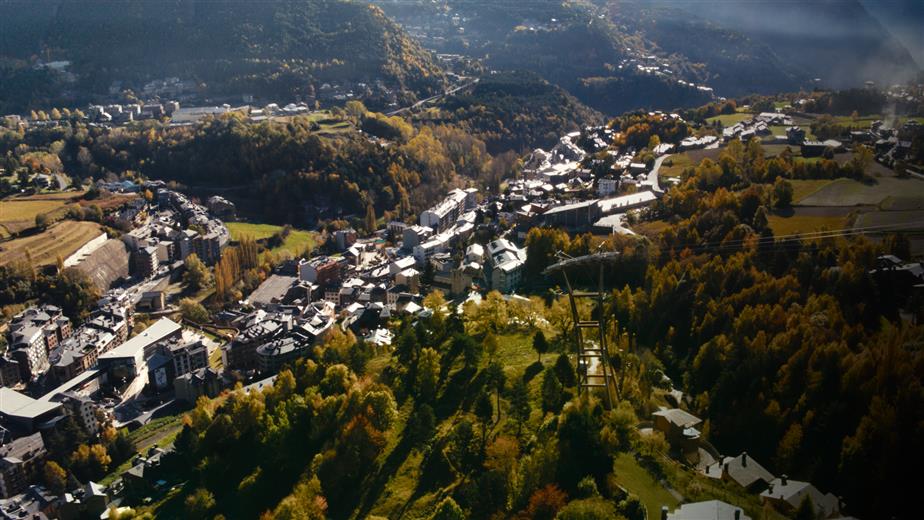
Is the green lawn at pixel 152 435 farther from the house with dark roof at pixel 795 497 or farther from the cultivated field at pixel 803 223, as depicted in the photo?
the cultivated field at pixel 803 223

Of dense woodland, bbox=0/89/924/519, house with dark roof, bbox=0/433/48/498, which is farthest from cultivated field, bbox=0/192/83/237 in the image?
dense woodland, bbox=0/89/924/519

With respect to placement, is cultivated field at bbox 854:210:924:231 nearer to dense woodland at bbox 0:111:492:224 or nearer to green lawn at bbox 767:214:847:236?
green lawn at bbox 767:214:847:236

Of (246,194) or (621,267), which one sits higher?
(621,267)

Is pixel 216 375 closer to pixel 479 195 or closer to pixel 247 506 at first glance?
pixel 247 506

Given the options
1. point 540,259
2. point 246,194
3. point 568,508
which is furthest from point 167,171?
point 568,508

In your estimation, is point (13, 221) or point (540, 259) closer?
point (540, 259)

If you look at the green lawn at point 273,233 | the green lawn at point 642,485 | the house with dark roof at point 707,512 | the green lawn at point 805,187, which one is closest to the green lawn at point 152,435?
the green lawn at point 273,233
